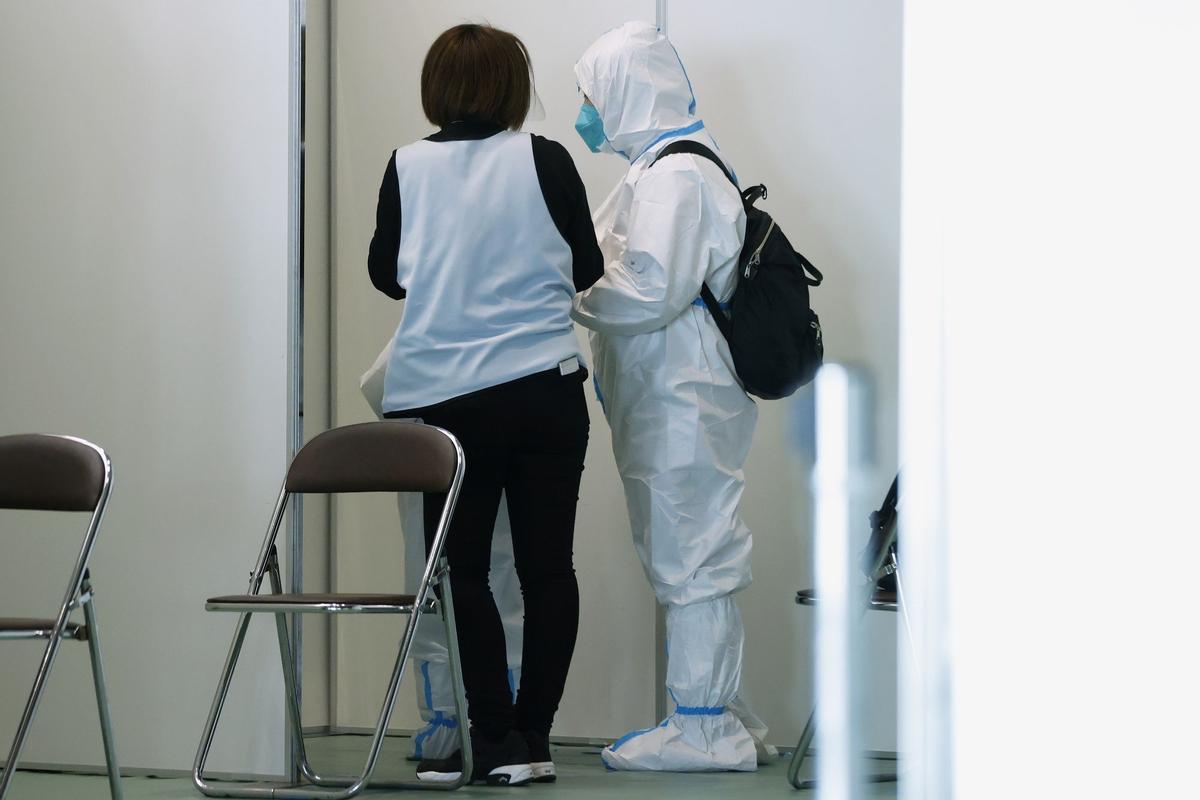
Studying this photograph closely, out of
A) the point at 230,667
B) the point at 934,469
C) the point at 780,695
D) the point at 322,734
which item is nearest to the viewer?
the point at 934,469

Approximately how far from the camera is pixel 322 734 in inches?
118

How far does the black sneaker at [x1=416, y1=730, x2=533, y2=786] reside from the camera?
2480 millimetres

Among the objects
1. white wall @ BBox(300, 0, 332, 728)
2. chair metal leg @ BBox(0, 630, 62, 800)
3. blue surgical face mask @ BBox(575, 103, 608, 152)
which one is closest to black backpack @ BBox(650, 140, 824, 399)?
blue surgical face mask @ BBox(575, 103, 608, 152)

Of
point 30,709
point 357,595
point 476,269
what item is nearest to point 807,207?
point 476,269

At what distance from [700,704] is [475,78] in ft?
4.09

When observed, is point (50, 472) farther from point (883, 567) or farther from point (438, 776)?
point (883, 567)

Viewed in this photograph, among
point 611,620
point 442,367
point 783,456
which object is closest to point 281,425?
point 442,367

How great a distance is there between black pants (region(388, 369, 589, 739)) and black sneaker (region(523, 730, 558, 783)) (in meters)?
0.02

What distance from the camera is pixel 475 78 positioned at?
2602mm

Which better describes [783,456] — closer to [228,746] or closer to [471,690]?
[471,690]

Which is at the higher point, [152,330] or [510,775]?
[152,330]

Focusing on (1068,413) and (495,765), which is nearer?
(1068,413)

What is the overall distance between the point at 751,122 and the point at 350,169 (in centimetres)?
99

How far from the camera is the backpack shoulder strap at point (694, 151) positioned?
2.63m
